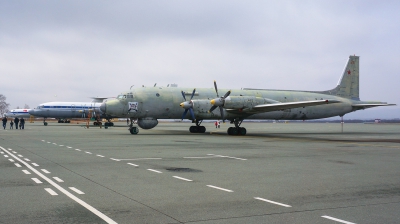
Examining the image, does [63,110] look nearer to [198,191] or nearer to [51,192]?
[51,192]

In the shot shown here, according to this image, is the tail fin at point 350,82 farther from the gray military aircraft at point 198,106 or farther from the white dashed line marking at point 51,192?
the white dashed line marking at point 51,192

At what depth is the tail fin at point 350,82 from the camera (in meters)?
48.5

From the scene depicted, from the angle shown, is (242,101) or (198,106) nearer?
(198,106)

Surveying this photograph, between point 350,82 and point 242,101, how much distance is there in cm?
1873

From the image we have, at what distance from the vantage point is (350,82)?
160ft

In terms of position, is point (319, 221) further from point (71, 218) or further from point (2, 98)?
point (2, 98)

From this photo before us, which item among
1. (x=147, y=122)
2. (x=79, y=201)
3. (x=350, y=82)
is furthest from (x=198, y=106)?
(x=79, y=201)

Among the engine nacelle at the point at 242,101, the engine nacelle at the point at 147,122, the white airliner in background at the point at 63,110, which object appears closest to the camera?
the engine nacelle at the point at 242,101

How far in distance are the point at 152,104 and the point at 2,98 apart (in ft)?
565

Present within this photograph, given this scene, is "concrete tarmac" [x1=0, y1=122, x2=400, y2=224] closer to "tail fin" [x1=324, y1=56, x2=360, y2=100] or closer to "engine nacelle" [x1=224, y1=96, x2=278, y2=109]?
"engine nacelle" [x1=224, y1=96, x2=278, y2=109]

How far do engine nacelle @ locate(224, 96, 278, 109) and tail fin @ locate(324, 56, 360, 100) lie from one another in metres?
14.1

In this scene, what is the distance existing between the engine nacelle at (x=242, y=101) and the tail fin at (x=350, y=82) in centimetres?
1412

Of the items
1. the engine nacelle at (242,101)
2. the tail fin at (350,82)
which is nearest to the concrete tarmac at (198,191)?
the engine nacelle at (242,101)

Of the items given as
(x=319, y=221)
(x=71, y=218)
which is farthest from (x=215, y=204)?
(x=71, y=218)
